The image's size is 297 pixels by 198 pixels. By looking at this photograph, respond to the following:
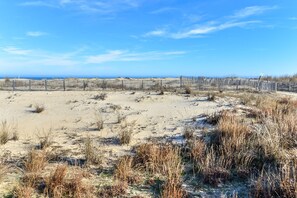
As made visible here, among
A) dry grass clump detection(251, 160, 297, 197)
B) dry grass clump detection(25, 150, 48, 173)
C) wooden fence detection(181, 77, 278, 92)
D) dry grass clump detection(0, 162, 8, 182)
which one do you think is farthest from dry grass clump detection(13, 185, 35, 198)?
wooden fence detection(181, 77, 278, 92)

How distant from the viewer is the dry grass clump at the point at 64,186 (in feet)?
23.6

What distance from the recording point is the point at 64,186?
7.46 metres

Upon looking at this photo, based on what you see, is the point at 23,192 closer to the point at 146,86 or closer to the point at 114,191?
the point at 114,191

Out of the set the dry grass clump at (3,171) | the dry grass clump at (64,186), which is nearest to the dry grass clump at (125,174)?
the dry grass clump at (64,186)

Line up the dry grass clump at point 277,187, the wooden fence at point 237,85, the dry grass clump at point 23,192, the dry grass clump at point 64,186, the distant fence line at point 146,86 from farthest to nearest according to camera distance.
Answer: the wooden fence at point 237,85
the distant fence line at point 146,86
the dry grass clump at point 64,186
the dry grass clump at point 23,192
the dry grass clump at point 277,187

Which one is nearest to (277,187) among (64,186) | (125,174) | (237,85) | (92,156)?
(125,174)

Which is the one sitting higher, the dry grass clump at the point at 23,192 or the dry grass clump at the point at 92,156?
the dry grass clump at the point at 92,156

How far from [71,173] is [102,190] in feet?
3.63

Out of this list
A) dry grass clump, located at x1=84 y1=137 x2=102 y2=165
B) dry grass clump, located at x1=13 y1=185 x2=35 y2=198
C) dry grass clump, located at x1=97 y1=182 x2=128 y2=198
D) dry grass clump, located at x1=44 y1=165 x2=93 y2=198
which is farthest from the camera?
dry grass clump, located at x1=84 y1=137 x2=102 y2=165

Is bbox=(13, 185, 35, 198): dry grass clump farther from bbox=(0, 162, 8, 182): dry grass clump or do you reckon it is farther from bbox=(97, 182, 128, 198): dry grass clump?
bbox=(97, 182, 128, 198): dry grass clump

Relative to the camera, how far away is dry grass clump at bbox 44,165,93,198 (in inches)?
283

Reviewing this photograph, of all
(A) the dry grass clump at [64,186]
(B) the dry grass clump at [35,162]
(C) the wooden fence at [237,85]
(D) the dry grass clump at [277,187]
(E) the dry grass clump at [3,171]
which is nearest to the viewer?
(D) the dry grass clump at [277,187]

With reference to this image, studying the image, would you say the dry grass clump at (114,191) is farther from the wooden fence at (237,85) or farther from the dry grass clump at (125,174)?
the wooden fence at (237,85)

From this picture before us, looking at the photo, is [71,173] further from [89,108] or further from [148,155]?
[89,108]
